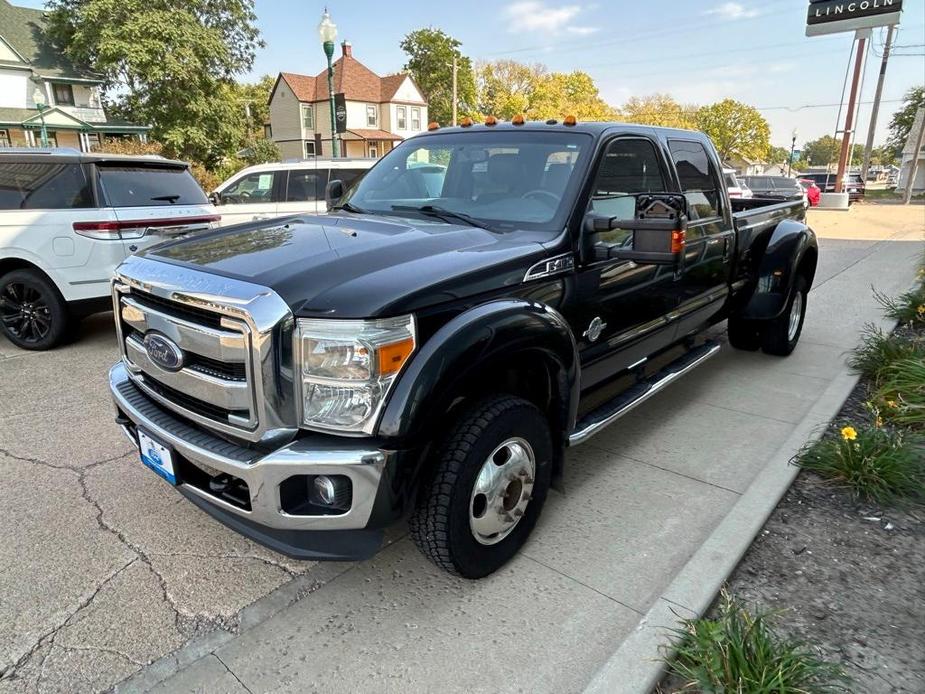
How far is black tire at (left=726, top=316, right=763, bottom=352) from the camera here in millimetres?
5652

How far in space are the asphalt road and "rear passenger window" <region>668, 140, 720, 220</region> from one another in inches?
59.2

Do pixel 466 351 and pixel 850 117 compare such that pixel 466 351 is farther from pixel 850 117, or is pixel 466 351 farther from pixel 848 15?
pixel 850 117

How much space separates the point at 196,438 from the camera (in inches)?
94.7

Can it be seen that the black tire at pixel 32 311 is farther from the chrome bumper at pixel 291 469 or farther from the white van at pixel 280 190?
the chrome bumper at pixel 291 469

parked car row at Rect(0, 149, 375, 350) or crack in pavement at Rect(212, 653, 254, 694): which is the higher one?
parked car row at Rect(0, 149, 375, 350)

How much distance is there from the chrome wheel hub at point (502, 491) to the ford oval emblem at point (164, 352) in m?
1.26

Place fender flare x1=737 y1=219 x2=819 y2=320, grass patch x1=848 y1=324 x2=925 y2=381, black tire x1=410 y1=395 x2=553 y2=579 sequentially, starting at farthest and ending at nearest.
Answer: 1. fender flare x1=737 y1=219 x2=819 y2=320
2. grass patch x1=848 y1=324 x2=925 y2=381
3. black tire x1=410 y1=395 x2=553 y2=579

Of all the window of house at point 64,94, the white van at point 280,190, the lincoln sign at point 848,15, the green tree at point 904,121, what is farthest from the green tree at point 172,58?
the green tree at point 904,121

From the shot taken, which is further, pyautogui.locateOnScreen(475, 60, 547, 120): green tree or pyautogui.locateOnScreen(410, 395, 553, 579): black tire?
pyautogui.locateOnScreen(475, 60, 547, 120): green tree

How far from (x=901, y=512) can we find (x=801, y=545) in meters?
0.69

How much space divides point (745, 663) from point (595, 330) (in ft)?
5.44

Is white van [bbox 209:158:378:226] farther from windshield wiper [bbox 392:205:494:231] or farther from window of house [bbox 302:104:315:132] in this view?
window of house [bbox 302:104:315:132]

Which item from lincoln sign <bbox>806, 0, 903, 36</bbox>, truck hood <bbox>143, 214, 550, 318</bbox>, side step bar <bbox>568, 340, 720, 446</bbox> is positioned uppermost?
lincoln sign <bbox>806, 0, 903, 36</bbox>

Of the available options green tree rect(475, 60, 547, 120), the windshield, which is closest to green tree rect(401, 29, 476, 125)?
green tree rect(475, 60, 547, 120)
